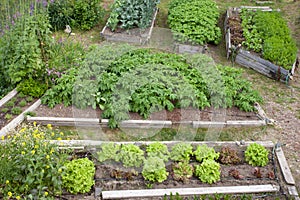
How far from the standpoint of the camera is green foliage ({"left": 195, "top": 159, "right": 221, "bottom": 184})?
5.05 meters

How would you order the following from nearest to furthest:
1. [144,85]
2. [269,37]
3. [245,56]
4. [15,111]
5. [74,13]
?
[15,111] < [144,85] < [245,56] < [269,37] < [74,13]

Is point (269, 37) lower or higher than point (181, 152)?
higher

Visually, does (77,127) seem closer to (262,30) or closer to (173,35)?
(173,35)

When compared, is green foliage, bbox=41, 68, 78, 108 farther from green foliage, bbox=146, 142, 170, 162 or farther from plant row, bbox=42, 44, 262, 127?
green foliage, bbox=146, 142, 170, 162

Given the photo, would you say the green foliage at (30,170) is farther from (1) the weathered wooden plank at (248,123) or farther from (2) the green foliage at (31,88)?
(1) the weathered wooden plank at (248,123)

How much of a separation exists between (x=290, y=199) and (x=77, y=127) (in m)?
3.29

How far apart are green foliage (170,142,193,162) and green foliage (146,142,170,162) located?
3.5 inches

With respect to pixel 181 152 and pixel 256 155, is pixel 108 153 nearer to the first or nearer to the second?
pixel 181 152

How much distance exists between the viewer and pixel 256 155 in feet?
17.8

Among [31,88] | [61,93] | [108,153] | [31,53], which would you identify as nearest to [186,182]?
[108,153]

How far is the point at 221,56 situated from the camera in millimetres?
8164

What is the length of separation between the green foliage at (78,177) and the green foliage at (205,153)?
4.93ft

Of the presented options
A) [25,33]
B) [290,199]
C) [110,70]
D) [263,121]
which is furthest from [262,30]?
[25,33]

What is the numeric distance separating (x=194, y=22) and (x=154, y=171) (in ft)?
14.2
